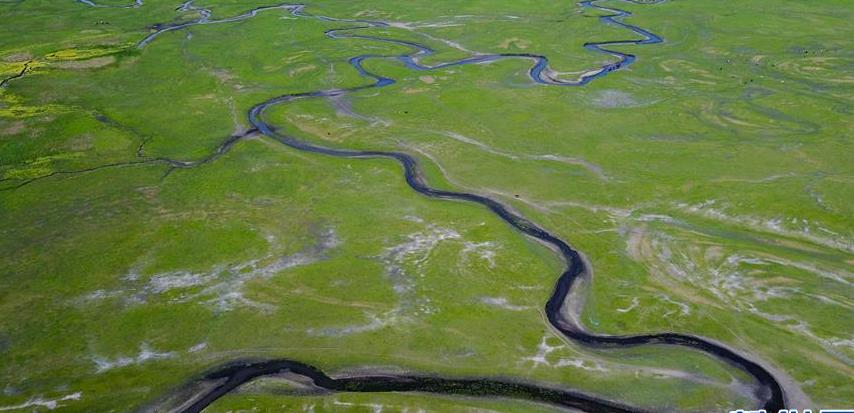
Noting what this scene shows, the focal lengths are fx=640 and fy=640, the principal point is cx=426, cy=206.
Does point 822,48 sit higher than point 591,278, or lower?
higher

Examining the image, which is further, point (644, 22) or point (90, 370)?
point (644, 22)

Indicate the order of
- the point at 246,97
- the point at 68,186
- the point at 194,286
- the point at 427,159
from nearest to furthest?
the point at 194,286 → the point at 68,186 → the point at 427,159 → the point at 246,97

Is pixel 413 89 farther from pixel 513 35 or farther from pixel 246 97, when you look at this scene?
pixel 513 35

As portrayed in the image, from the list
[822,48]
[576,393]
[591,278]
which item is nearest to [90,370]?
[576,393]

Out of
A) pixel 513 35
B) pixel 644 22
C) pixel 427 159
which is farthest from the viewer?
pixel 644 22

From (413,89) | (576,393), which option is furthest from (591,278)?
(413,89)

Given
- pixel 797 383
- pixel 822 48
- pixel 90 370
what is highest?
pixel 822 48
